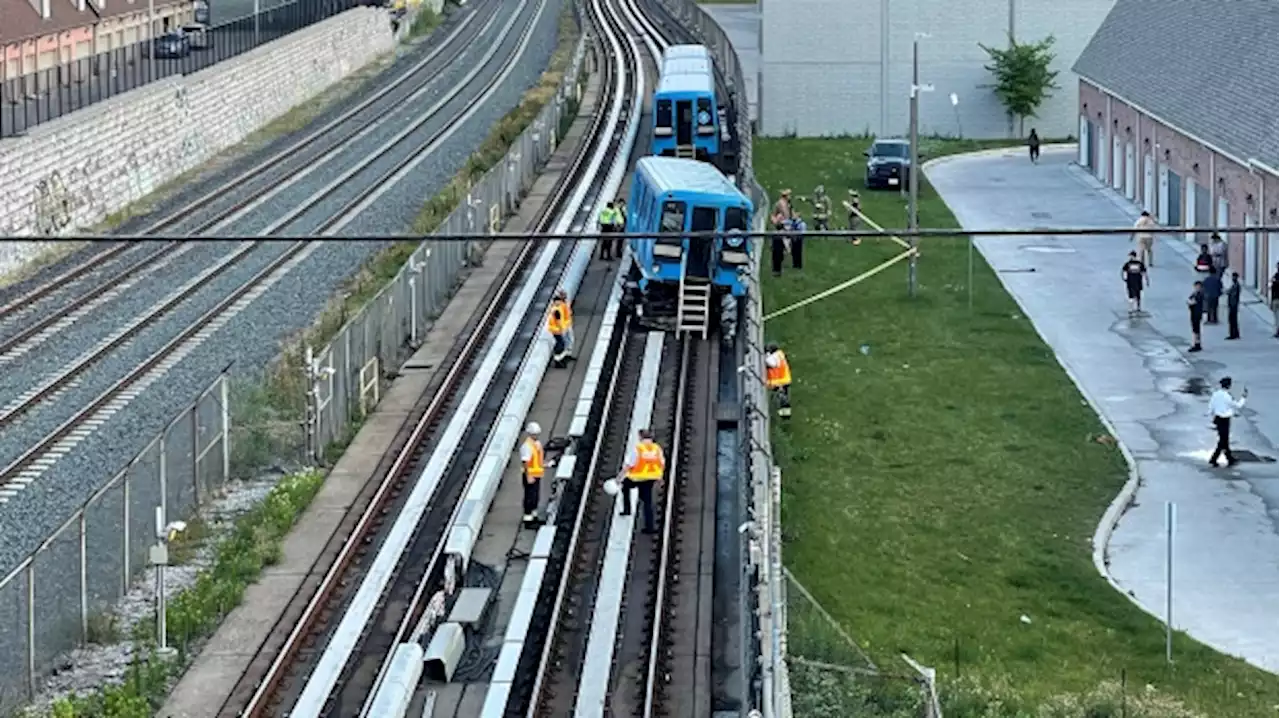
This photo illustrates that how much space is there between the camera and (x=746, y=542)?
1942 cm

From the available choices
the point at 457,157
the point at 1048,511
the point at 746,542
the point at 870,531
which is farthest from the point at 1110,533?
the point at 457,157

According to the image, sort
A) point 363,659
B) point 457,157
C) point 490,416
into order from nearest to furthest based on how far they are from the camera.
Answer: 1. point 363,659
2. point 490,416
3. point 457,157

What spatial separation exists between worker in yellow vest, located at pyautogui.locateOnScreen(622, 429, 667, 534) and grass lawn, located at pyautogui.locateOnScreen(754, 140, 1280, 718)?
1504mm

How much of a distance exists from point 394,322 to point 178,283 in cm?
665

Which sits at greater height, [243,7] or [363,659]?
[243,7]

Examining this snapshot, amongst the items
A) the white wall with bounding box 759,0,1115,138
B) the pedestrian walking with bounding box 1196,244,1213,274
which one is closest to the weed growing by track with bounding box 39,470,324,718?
the pedestrian walking with bounding box 1196,244,1213,274

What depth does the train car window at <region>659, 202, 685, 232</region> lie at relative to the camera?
32406 millimetres

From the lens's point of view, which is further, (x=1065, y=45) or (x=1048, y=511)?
(x=1065, y=45)

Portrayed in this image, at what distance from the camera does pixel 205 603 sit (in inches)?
797

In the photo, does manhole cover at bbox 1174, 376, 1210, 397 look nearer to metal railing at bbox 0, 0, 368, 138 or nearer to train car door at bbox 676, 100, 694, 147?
metal railing at bbox 0, 0, 368, 138

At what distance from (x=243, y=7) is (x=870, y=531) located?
61149 mm

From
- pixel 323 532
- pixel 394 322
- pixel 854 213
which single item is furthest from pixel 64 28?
pixel 323 532

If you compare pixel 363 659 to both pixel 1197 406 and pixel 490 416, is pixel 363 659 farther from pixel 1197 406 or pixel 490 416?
pixel 1197 406

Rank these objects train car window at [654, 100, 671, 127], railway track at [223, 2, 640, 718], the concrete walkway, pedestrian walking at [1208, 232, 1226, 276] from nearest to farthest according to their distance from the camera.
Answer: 1. railway track at [223, 2, 640, 718]
2. the concrete walkway
3. pedestrian walking at [1208, 232, 1226, 276]
4. train car window at [654, 100, 671, 127]
